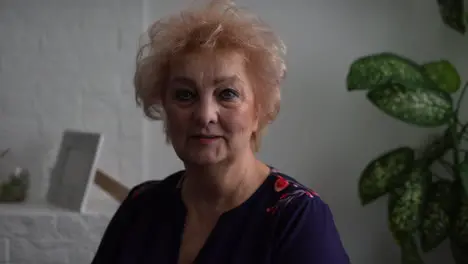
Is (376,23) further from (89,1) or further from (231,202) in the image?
(231,202)

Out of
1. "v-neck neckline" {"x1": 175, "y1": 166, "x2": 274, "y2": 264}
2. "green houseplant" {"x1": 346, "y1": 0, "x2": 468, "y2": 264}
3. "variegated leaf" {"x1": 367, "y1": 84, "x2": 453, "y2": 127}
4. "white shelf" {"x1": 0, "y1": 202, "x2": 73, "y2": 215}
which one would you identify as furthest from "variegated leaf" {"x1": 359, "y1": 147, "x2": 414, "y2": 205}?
"white shelf" {"x1": 0, "y1": 202, "x2": 73, "y2": 215}

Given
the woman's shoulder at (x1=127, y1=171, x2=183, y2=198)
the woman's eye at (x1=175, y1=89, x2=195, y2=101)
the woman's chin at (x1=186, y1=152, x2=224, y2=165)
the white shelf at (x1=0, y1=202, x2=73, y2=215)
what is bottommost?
the white shelf at (x1=0, y1=202, x2=73, y2=215)

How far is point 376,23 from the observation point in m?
2.06

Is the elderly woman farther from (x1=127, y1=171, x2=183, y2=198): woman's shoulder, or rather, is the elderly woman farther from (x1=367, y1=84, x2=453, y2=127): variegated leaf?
(x1=367, y1=84, x2=453, y2=127): variegated leaf

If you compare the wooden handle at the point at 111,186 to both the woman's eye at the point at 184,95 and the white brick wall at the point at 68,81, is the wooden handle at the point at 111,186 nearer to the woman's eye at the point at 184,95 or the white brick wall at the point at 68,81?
the white brick wall at the point at 68,81

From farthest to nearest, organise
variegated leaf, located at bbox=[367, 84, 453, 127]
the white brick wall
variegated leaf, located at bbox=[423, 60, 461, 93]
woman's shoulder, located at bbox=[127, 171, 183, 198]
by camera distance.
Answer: the white brick wall < variegated leaf, located at bbox=[423, 60, 461, 93] < variegated leaf, located at bbox=[367, 84, 453, 127] < woman's shoulder, located at bbox=[127, 171, 183, 198]

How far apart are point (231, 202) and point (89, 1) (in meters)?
1.22

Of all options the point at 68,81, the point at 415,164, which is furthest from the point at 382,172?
the point at 68,81

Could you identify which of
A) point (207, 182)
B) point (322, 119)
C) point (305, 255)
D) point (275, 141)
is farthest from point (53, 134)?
point (305, 255)

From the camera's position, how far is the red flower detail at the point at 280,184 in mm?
1055

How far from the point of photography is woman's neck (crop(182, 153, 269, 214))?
1.05 m

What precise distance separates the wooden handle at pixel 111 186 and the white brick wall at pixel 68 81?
0.31ft

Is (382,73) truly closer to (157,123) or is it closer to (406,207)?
(406,207)

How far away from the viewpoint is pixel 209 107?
98 cm
